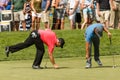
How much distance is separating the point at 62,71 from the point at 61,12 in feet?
25.3

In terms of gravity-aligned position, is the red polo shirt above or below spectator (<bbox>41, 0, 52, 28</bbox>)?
below

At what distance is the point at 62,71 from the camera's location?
14.0 m

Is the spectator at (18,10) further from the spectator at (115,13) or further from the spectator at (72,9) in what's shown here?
the spectator at (115,13)

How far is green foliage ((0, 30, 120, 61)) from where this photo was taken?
18641 mm

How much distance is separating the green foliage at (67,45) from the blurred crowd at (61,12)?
70 cm

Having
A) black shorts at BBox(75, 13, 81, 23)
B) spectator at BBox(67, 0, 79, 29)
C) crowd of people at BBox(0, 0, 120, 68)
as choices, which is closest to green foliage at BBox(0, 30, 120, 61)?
crowd of people at BBox(0, 0, 120, 68)

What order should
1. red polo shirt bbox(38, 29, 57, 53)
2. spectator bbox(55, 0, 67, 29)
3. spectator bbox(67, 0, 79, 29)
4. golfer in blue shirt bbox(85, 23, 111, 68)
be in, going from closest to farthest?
red polo shirt bbox(38, 29, 57, 53) → golfer in blue shirt bbox(85, 23, 111, 68) → spectator bbox(67, 0, 79, 29) → spectator bbox(55, 0, 67, 29)

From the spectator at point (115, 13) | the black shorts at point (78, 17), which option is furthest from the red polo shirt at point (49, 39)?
the spectator at point (115, 13)

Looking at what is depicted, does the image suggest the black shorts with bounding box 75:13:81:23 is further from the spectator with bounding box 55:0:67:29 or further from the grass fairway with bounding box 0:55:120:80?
the grass fairway with bounding box 0:55:120:80

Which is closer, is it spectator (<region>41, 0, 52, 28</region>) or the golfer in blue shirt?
the golfer in blue shirt

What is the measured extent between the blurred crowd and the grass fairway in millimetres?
4241

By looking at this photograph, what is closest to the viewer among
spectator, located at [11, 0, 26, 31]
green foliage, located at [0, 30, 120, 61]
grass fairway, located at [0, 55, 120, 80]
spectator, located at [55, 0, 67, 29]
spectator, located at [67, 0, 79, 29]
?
grass fairway, located at [0, 55, 120, 80]

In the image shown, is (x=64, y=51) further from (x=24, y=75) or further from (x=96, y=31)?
(x=24, y=75)

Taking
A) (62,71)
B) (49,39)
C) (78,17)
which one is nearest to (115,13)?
(78,17)
